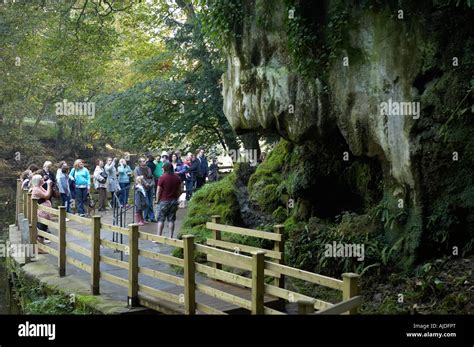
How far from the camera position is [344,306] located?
555cm

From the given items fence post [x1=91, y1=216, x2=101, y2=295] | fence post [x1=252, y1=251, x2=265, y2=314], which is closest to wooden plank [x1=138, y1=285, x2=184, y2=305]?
fence post [x1=91, y1=216, x2=101, y2=295]

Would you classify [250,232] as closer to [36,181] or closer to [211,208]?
[211,208]

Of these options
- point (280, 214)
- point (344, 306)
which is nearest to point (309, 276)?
point (344, 306)

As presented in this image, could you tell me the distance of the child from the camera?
15062 mm

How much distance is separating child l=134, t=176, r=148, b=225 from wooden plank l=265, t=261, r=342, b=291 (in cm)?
836

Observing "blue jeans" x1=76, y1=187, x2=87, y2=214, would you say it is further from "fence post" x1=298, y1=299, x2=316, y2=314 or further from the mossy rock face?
"fence post" x1=298, y1=299, x2=316, y2=314

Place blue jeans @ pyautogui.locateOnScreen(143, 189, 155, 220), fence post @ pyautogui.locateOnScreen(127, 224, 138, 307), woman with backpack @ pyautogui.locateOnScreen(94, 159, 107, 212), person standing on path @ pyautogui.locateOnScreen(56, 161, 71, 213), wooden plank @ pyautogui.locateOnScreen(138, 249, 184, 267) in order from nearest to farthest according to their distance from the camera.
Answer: wooden plank @ pyautogui.locateOnScreen(138, 249, 184, 267) < fence post @ pyautogui.locateOnScreen(127, 224, 138, 307) < person standing on path @ pyautogui.locateOnScreen(56, 161, 71, 213) < blue jeans @ pyautogui.locateOnScreen(143, 189, 155, 220) < woman with backpack @ pyautogui.locateOnScreen(94, 159, 107, 212)

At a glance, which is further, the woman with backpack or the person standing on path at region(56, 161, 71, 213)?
the woman with backpack

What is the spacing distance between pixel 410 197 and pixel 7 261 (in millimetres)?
10361

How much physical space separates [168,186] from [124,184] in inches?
227

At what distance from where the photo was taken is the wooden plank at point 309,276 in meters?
6.16

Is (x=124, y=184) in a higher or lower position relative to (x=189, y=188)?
higher

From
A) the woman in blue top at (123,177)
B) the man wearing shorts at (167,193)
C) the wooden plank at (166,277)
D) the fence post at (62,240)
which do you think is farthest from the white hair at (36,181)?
the wooden plank at (166,277)

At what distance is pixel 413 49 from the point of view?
9305mm
